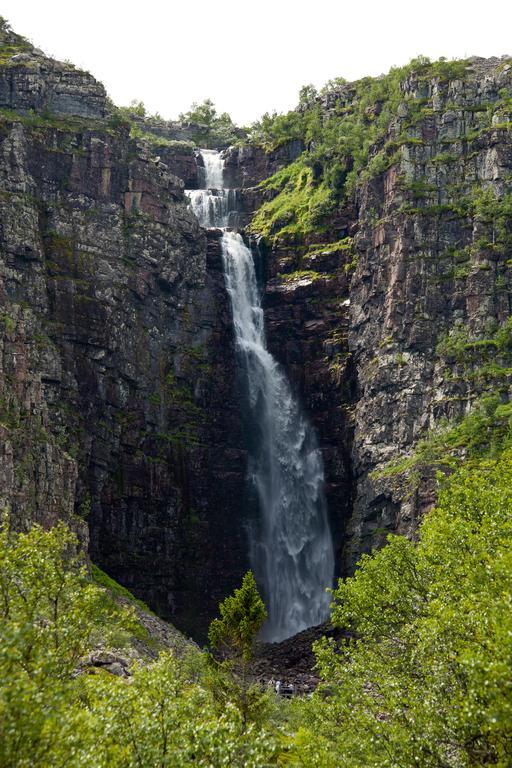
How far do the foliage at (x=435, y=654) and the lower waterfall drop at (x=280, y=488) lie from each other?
60.7 meters

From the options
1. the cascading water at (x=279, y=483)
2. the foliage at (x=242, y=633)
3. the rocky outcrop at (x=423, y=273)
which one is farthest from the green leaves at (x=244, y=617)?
the cascading water at (x=279, y=483)

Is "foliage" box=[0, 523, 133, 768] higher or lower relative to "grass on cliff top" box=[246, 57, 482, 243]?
lower

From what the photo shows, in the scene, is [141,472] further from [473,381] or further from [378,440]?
[473,381]

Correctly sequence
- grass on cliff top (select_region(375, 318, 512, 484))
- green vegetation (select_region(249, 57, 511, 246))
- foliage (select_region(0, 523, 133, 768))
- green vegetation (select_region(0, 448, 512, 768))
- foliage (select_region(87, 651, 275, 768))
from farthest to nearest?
green vegetation (select_region(249, 57, 511, 246)), grass on cliff top (select_region(375, 318, 512, 484)), foliage (select_region(87, 651, 275, 768)), green vegetation (select_region(0, 448, 512, 768)), foliage (select_region(0, 523, 133, 768))

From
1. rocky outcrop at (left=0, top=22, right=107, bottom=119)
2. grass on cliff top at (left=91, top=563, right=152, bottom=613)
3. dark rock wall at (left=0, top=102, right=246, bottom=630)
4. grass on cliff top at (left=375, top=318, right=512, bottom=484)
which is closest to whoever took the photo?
grass on cliff top at (left=91, top=563, right=152, bottom=613)

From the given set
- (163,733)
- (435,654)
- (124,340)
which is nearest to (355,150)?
(124,340)

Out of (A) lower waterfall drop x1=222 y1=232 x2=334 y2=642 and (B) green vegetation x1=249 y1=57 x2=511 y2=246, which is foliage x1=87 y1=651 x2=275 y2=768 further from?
(B) green vegetation x1=249 y1=57 x2=511 y2=246

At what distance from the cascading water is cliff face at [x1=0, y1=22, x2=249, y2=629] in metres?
2.81

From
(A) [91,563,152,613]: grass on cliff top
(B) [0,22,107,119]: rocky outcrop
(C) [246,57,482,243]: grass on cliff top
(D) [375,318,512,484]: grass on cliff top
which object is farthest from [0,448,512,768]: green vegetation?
(B) [0,22,107,119]: rocky outcrop

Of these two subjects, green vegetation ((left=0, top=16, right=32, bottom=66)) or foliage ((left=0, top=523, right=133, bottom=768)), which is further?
green vegetation ((left=0, top=16, right=32, bottom=66))

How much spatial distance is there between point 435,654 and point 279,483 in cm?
8534

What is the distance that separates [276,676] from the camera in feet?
293

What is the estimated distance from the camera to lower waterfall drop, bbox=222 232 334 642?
113938 millimetres

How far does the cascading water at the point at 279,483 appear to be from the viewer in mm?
114125
